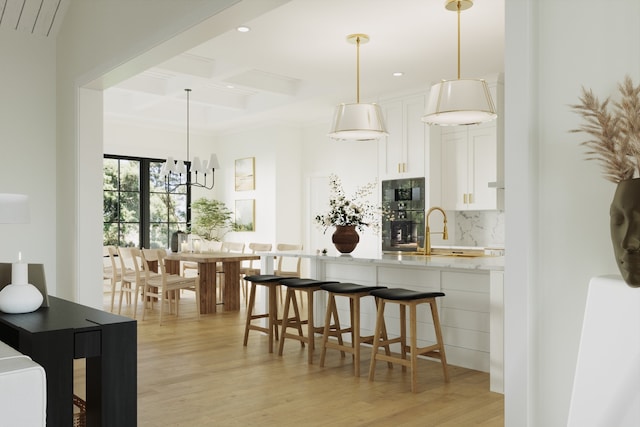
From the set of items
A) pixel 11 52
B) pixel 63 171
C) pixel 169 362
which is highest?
pixel 11 52

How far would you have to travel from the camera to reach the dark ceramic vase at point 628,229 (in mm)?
1440

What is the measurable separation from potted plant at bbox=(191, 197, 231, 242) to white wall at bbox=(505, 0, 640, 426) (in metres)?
8.40

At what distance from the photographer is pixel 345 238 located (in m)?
5.13

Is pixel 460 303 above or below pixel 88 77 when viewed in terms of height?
below

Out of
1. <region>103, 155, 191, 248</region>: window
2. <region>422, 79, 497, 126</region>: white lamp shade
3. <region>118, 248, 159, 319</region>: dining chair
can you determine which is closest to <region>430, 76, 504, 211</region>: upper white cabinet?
<region>422, 79, 497, 126</region>: white lamp shade

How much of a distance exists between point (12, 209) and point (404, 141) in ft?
17.4

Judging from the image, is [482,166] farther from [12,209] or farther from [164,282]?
[12,209]

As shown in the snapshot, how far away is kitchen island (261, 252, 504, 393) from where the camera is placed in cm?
392

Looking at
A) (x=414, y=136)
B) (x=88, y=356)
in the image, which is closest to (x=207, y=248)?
(x=414, y=136)

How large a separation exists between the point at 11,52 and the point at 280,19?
2459 mm

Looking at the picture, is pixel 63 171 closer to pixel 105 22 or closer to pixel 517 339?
pixel 105 22

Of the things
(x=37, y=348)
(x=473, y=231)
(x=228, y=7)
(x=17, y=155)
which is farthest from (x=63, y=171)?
(x=473, y=231)

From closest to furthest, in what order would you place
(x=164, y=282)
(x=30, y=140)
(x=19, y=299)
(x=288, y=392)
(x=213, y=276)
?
(x=19, y=299) < (x=288, y=392) < (x=30, y=140) < (x=164, y=282) < (x=213, y=276)

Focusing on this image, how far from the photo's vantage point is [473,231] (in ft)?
24.2
